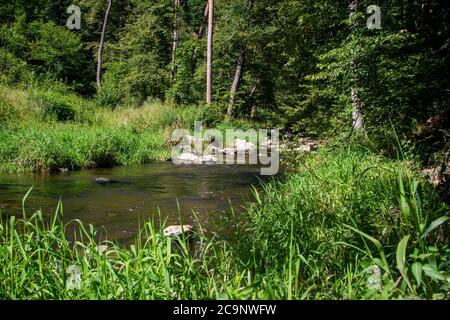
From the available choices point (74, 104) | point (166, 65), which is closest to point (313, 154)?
point (74, 104)

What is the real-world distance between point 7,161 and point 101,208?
4.41 metres

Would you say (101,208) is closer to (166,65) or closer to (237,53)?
(237,53)

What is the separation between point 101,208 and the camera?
686 centimetres

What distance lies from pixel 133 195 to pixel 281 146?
289 centimetres

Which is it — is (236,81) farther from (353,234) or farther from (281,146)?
(353,234)

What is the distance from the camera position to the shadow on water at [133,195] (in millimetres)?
6133

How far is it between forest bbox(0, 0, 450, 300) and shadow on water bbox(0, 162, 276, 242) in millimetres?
335

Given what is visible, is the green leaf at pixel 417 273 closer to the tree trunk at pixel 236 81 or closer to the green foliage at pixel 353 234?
the green foliage at pixel 353 234

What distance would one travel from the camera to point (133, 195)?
7.94 meters

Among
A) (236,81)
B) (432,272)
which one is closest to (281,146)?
(432,272)

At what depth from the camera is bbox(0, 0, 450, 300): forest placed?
2.52 meters

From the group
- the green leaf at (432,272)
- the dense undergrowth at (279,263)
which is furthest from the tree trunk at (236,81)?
the green leaf at (432,272)

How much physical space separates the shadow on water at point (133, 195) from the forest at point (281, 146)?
1.10 feet

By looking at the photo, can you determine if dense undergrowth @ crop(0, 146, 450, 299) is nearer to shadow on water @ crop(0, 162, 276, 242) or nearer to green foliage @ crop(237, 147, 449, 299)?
green foliage @ crop(237, 147, 449, 299)
